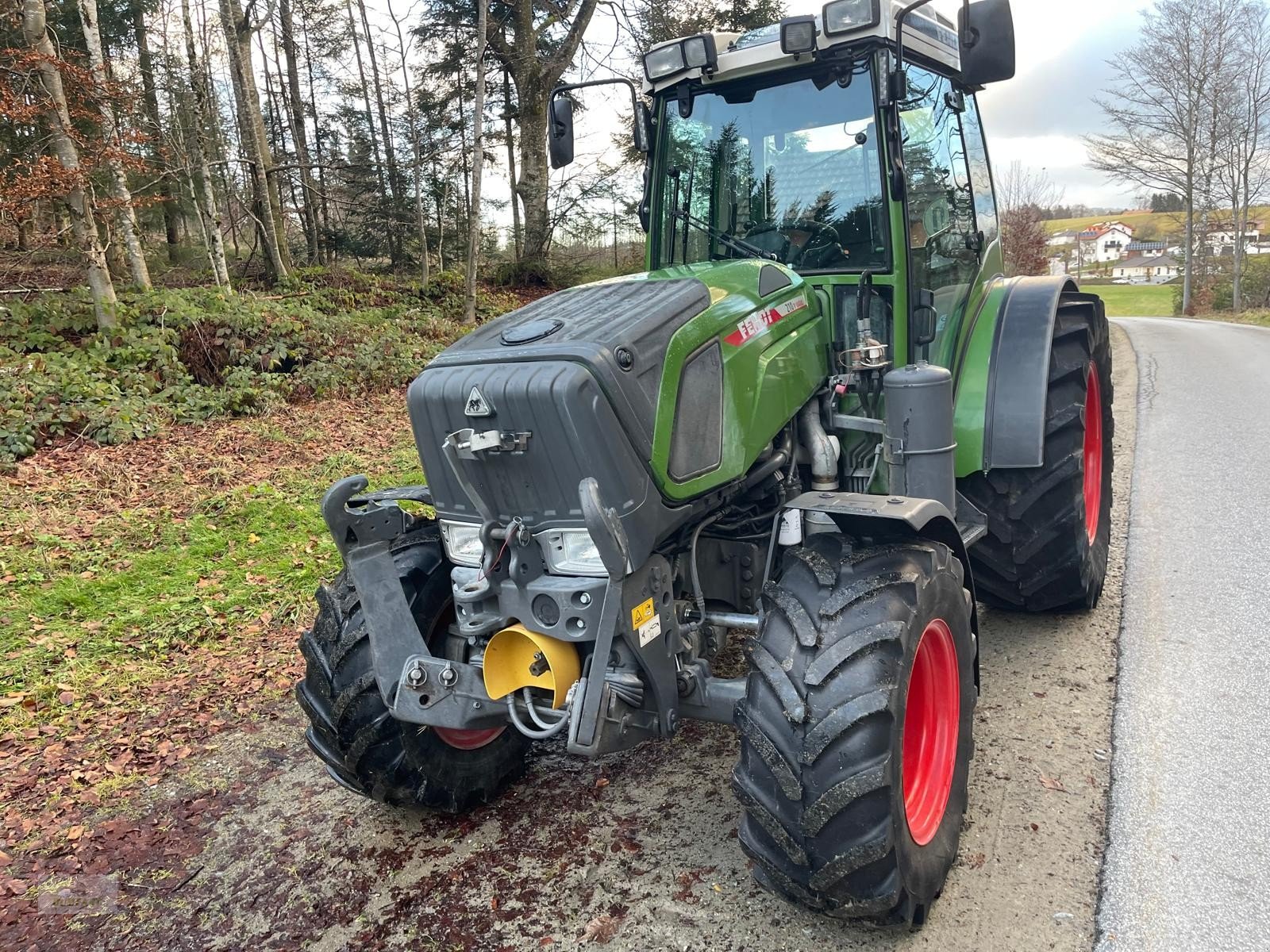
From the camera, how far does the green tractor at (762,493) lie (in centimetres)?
227

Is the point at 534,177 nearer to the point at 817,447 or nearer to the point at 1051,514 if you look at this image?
the point at 1051,514

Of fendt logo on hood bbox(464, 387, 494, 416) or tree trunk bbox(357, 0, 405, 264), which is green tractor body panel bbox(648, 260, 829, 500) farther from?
tree trunk bbox(357, 0, 405, 264)

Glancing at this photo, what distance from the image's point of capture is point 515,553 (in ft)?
8.09

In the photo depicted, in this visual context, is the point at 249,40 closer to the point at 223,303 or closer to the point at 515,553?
the point at 223,303

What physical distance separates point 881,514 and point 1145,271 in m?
85.5

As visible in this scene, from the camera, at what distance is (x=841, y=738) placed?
2148 millimetres

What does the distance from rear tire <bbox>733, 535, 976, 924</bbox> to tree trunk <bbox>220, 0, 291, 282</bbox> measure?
12577 mm

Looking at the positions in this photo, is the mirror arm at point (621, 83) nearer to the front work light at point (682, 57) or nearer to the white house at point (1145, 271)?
the front work light at point (682, 57)

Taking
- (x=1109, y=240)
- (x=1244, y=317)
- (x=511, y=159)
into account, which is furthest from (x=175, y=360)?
(x=1109, y=240)

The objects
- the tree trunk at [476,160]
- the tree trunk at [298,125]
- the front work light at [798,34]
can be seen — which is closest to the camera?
the front work light at [798,34]

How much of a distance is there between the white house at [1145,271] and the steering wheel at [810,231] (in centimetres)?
7529

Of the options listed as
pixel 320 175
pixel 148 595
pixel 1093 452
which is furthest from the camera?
pixel 320 175

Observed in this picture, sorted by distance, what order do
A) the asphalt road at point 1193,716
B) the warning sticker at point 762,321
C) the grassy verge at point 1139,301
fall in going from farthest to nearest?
the grassy verge at point 1139,301 → the warning sticker at point 762,321 → the asphalt road at point 1193,716

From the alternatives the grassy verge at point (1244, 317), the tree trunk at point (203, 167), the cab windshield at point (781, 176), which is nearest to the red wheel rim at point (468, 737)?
the cab windshield at point (781, 176)
